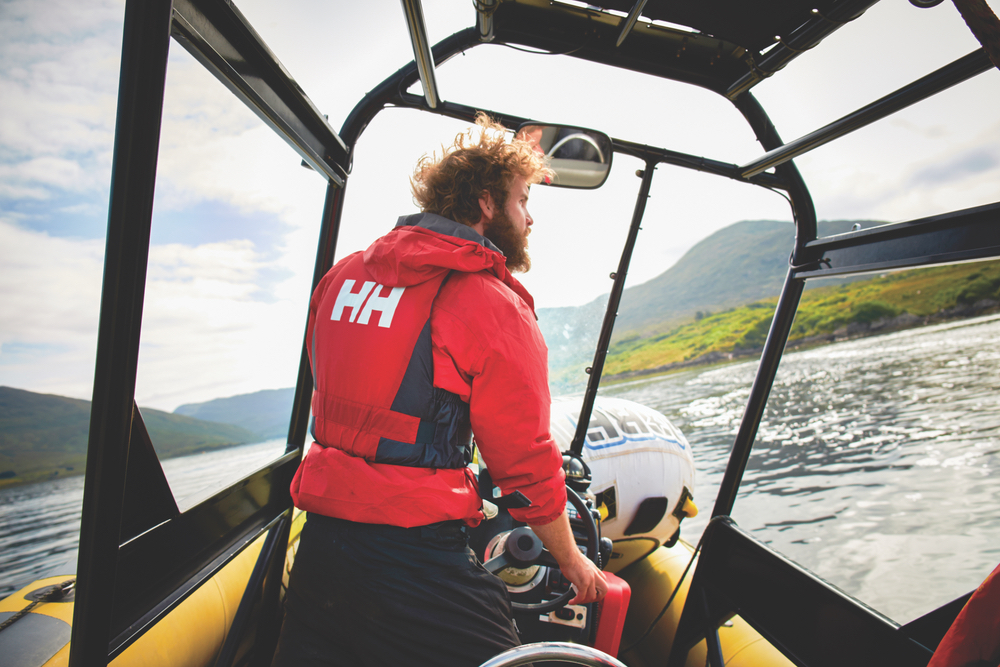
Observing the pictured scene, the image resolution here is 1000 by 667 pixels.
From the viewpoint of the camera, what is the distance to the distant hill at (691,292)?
248cm

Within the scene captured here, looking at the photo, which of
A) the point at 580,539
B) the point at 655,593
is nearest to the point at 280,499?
the point at 580,539

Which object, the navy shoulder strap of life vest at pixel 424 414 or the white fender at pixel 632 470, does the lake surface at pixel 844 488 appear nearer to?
the white fender at pixel 632 470

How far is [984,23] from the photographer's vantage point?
0.73 metres

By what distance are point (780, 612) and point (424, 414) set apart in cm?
173

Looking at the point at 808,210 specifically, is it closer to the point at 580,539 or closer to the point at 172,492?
the point at 580,539

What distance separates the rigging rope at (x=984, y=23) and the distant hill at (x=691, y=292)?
3.21 ft

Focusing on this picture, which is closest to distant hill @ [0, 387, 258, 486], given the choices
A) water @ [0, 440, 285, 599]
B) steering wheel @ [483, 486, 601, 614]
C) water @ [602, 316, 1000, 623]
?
water @ [0, 440, 285, 599]

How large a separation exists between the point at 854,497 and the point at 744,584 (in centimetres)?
839

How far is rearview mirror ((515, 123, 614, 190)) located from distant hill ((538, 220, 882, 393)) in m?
0.65

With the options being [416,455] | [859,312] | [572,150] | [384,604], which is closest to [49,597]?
[384,604]

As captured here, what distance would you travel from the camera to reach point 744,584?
1952mm

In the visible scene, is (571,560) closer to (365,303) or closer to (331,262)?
(365,303)

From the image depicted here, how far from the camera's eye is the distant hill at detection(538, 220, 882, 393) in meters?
2.48

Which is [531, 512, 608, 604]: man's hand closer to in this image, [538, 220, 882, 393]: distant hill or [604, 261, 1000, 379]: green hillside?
[538, 220, 882, 393]: distant hill
